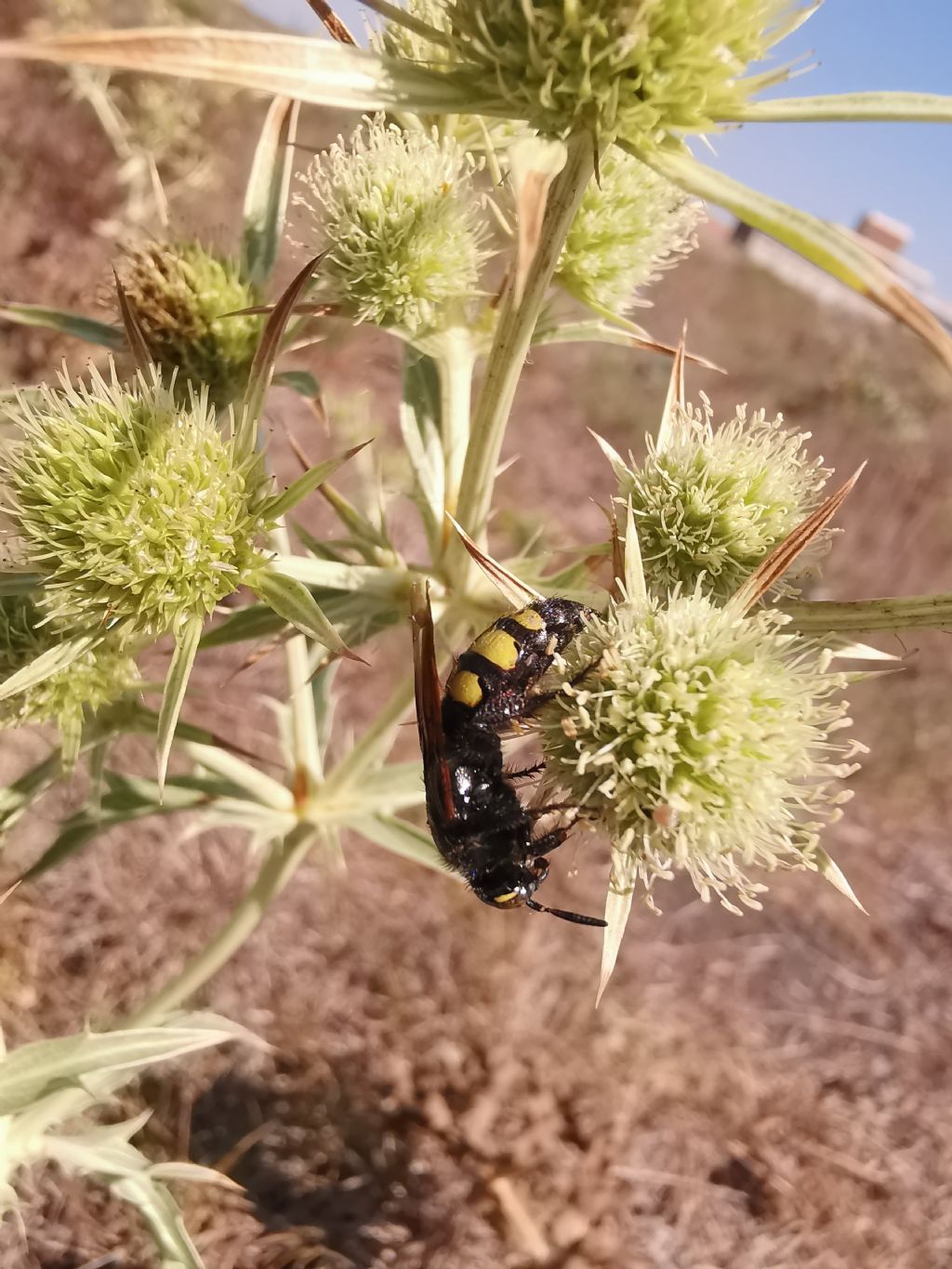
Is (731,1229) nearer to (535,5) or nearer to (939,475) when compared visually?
(535,5)


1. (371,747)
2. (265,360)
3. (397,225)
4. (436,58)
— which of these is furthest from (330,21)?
(371,747)

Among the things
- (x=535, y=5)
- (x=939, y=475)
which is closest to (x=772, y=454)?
(x=535, y=5)

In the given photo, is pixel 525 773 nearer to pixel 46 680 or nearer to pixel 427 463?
pixel 427 463

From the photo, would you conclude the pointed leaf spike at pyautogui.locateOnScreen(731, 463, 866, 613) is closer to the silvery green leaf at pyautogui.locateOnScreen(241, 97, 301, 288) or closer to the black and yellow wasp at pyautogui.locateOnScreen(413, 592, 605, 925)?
the black and yellow wasp at pyautogui.locateOnScreen(413, 592, 605, 925)

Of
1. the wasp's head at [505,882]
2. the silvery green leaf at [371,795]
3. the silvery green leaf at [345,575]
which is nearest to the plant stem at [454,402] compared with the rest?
the silvery green leaf at [345,575]

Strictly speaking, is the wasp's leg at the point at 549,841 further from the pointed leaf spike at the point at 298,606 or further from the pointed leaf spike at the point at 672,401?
the pointed leaf spike at the point at 672,401

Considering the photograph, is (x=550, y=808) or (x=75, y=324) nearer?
(x=550, y=808)
